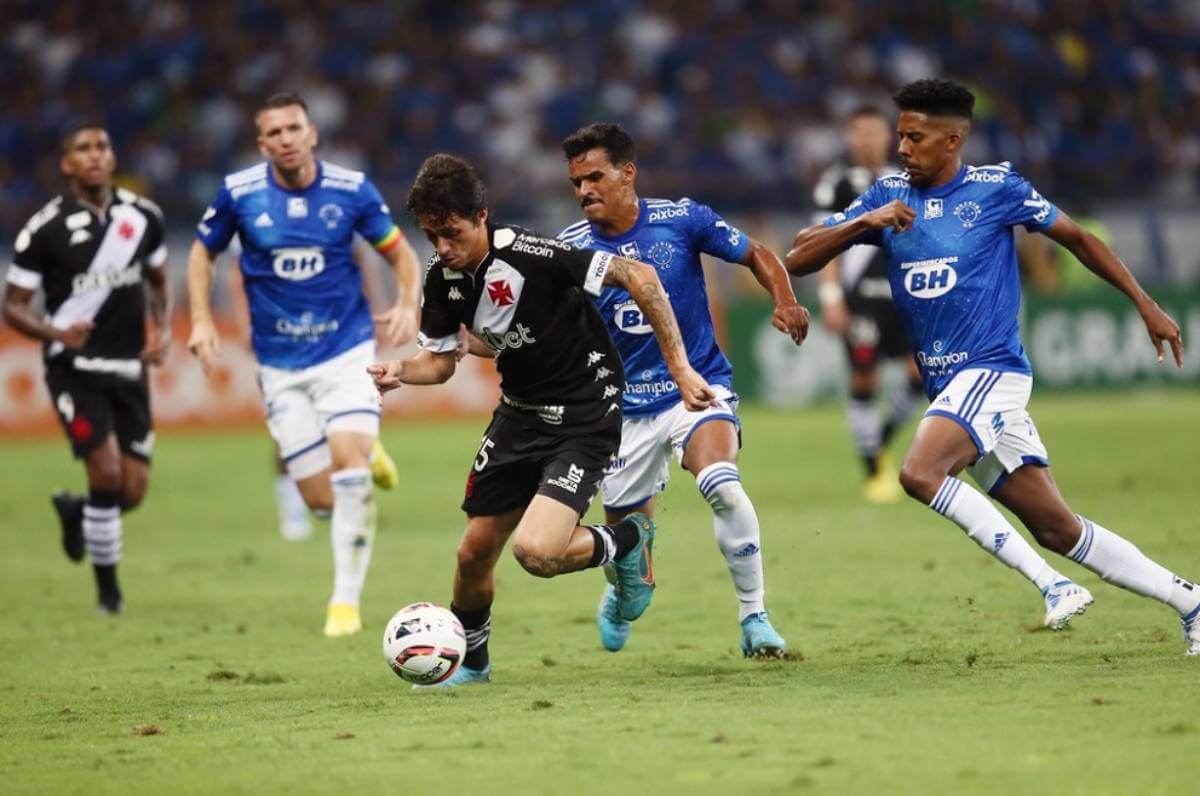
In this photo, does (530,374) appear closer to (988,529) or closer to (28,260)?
(988,529)

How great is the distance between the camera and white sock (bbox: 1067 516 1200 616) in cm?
779

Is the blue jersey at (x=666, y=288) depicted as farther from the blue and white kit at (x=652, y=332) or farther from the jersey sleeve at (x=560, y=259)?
the jersey sleeve at (x=560, y=259)

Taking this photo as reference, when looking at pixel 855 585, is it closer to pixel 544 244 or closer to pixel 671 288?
→ pixel 671 288

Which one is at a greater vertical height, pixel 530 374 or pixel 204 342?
pixel 204 342

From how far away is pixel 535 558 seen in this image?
25.5 ft

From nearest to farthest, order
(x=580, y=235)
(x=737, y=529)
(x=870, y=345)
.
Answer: (x=737, y=529) < (x=580, y=235) < (x=870, y=345)

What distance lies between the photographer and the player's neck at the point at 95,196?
12.0 m

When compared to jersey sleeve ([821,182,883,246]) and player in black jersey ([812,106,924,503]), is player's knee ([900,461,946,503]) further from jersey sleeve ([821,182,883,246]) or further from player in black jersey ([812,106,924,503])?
player in black jersey ([812,106,924,503])

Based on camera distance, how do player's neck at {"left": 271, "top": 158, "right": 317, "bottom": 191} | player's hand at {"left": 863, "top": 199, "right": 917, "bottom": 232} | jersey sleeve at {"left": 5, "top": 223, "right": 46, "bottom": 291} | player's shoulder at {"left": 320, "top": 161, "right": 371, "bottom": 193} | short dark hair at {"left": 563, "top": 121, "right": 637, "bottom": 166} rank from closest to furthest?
player's hand at {"left": 863, "top": 199, "right": 917, "bottom": 232}
short dark hair at {"left": 563, "top": 121, "right": 637, "bottom": 166}
player's neck at {"left": 271, "top": 158, "right": 317, "bottom": 191}
player's shoulder at {"left": 320, "top": 161, "right": 371, "bottom": 193}
jersey sleeve at {"left": 5, "top": 223, "right": 46, "bottom": 291}

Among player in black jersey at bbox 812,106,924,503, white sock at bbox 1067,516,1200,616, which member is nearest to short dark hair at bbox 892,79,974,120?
white sock at bbox 1067,516,1200,616

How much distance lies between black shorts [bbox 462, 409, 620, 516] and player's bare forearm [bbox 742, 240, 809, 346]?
915 millimetres

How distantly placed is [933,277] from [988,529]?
45.2 inches

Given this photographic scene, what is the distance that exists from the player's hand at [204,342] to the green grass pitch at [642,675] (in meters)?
1.59

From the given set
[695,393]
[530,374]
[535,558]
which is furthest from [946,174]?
[535,558]
